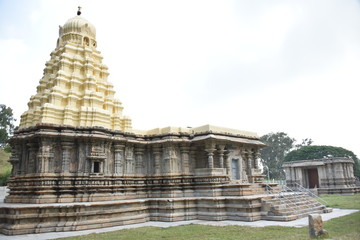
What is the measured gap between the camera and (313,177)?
3356cm

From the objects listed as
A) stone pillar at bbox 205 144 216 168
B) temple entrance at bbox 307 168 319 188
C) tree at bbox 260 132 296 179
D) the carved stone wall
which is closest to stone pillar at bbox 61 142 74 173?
the carved stone wall

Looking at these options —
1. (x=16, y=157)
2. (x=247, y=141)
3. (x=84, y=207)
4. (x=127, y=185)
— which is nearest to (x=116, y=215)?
(x=84, y=207)

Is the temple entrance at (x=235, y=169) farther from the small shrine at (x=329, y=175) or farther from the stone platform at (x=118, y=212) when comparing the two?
the small shrine at (x=329, y=175)

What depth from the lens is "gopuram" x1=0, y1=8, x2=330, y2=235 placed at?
1305 cm

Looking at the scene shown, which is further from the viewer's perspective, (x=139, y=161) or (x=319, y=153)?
(x=319, y=153)

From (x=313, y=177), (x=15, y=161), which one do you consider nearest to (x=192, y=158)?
(x=15, y=161)

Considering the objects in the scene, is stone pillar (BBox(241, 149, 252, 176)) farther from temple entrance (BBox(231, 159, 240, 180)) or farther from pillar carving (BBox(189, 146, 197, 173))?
pillar carving (BBox(189, 146, 197, 173))

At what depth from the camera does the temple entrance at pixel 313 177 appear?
33.2m

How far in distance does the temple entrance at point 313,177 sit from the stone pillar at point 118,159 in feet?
84.4

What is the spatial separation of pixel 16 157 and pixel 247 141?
1350 centimetres

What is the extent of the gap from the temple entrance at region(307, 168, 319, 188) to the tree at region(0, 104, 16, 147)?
42.2 m

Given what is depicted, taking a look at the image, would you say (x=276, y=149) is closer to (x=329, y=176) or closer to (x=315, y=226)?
(x=329, y=176)

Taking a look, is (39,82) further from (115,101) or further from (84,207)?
(84,207)

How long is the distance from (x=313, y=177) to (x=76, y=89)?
2837 centimetres
